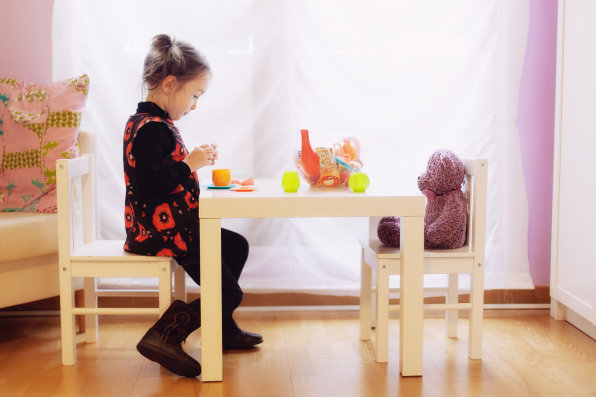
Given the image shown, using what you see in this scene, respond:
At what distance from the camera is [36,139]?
2.26 meters

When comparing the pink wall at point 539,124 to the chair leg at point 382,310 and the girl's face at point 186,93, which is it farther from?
the girl's face at point 186,93

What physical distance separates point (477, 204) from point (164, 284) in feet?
3.04

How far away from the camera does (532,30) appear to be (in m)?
2.49

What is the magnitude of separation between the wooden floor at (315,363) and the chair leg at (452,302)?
34 mm

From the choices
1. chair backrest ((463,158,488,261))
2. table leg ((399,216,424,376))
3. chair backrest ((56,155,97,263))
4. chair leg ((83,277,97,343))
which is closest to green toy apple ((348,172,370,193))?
table leg ((399,216,424,376))

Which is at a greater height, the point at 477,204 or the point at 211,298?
the point at 477,204

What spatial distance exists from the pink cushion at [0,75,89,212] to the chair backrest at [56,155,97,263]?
12 cm

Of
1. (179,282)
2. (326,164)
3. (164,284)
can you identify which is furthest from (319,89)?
(164,284)

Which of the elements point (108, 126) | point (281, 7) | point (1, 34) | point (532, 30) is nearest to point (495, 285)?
point (532, 30)

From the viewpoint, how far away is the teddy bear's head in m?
1.98

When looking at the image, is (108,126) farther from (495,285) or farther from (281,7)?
(495,285)

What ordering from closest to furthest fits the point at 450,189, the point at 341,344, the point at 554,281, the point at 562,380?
1. the point at 562,380
2. the point at 450,189
3. the point at 341,344
4. the point at 554,281

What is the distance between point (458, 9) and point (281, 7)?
25.6 inches

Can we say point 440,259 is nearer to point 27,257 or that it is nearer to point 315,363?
point 315,363
